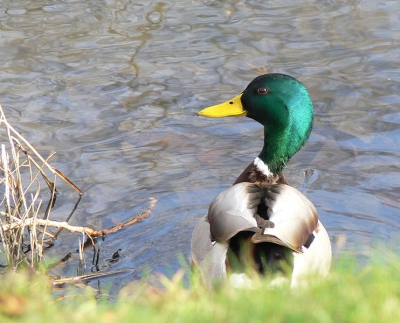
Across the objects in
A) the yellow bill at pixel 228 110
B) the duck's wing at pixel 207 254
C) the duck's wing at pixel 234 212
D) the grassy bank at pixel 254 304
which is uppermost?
the grassy bank at pixel 254 304

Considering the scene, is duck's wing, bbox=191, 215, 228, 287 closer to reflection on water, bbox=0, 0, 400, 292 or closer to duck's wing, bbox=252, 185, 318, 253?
reflection on water, bbox=0, 0, 400, 292

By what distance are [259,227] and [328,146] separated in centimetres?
252

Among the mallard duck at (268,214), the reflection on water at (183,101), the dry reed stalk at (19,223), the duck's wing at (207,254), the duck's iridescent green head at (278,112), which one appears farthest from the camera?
the reflection on water at (183,101)

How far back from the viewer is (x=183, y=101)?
24.9ft

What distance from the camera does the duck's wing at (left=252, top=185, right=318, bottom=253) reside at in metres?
4.43

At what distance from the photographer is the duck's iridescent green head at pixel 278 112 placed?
5473mm

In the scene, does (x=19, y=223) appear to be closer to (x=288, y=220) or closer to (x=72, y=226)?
(x=72, y=226)

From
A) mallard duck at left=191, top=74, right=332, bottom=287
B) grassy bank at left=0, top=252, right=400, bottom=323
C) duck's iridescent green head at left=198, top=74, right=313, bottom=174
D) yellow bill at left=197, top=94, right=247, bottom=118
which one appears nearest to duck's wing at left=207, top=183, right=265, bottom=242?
mallard duck at left=191, top=74, right=332, bottom=287

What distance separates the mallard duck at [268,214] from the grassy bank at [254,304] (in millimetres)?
297

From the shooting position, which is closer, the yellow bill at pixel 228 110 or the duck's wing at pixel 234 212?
the duck's wing at pixel 234 212

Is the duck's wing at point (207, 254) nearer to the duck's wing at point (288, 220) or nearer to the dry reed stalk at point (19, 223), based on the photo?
the duck's wing at point (288, 220)

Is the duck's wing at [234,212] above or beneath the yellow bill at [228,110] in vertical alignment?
beneath

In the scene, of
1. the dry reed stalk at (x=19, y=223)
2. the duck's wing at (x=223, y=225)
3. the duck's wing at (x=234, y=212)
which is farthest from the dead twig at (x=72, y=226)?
the duck's wing at (x=234, y=212)

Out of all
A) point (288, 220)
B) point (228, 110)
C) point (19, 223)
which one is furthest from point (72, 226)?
point (288, 220)
